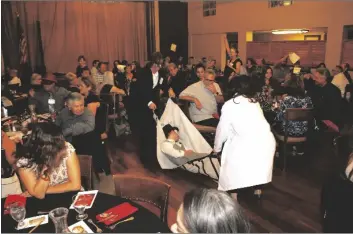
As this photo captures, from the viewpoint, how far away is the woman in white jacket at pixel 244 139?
261 cm

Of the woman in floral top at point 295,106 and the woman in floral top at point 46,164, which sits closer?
the woman in floral top at point 46,164

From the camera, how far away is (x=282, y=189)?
365cm

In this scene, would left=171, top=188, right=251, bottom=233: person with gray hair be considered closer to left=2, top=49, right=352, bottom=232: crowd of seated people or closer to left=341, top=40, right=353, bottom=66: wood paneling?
left=2, top=49, right=352, bottom=232: crowd of seated people

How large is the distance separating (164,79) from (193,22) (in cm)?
840

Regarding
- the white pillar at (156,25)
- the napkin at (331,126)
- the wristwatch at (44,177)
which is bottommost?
the napkin at (331,126)

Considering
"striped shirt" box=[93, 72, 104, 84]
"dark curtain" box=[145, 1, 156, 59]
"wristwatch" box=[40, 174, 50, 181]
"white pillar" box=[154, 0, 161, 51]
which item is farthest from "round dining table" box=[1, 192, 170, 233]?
"white pillar" box=[154, 0, 161, 51]

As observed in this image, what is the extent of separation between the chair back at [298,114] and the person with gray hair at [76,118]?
2247mm

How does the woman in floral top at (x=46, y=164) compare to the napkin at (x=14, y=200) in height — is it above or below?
above

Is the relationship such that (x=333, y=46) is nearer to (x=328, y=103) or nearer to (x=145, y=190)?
(x=328, y=103)

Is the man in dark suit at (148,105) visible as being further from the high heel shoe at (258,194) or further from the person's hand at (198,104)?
the high heel shoe at (258,194)

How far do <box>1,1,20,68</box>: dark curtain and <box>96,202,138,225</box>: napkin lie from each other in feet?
28.4

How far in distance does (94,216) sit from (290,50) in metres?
8.75

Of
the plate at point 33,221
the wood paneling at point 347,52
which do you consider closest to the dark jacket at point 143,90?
the plate at point 33,221

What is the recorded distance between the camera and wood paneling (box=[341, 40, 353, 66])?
7.82 meters
